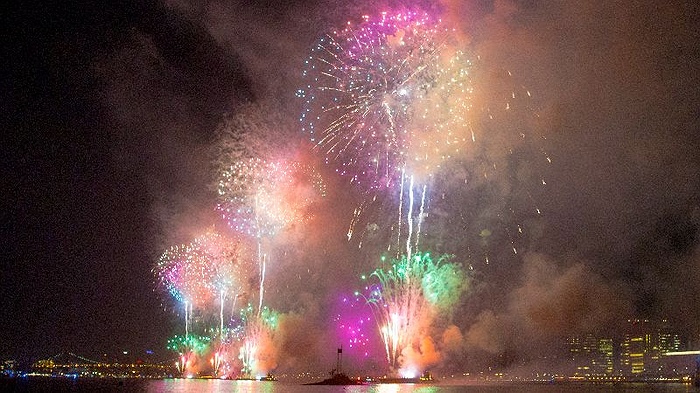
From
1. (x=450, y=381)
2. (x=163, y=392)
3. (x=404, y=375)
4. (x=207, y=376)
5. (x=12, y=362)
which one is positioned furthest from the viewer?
(x=12, y=362)

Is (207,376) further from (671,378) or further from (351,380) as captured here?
(671,378)

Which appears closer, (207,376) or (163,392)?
(163,392)

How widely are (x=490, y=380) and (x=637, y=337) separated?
264ft

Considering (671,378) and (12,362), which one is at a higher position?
(12,362)

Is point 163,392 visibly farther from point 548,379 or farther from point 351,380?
point 548,379

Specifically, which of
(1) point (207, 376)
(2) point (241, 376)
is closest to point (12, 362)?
(1) point (207, 376)

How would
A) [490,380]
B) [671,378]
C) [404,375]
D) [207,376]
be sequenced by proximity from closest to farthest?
1. [404,375]
2. [490,380]
3. [207,376]
4. [671,378]

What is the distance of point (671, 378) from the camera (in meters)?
149

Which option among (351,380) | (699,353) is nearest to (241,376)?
(351,380)

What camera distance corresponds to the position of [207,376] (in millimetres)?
116812

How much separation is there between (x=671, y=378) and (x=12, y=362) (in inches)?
6183

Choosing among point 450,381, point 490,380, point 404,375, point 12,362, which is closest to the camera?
point 404,375

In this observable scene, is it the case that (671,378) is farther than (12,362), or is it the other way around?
(12,362)

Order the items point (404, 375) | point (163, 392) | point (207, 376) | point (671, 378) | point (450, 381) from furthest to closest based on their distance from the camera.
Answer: point (671, 378) → point (207, 376) → point (450, 381) → point (404, 375) → point (163, 392)
